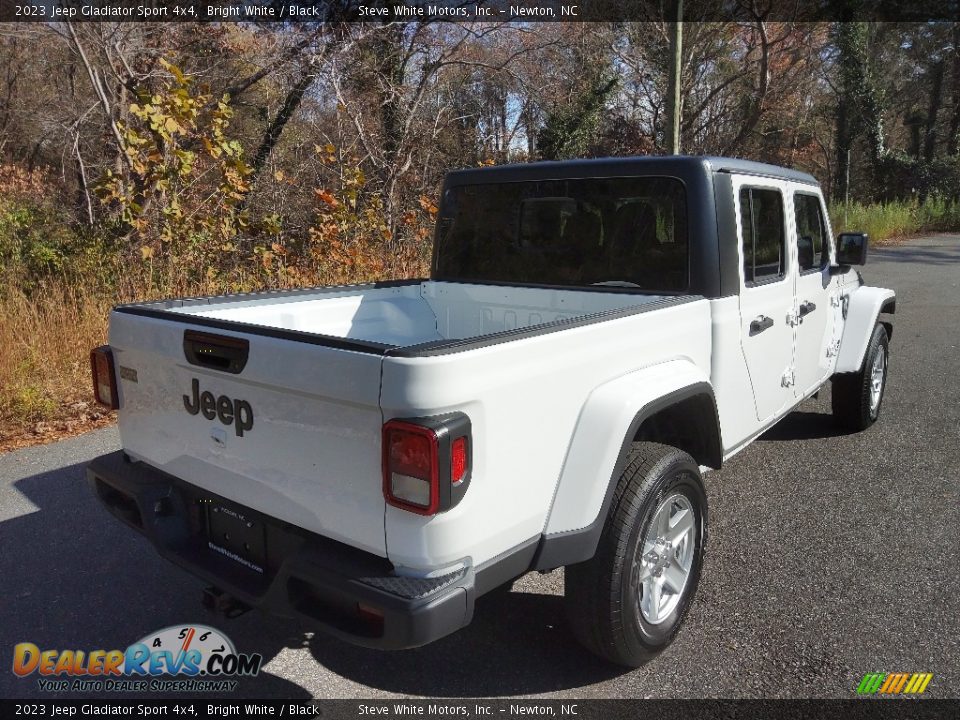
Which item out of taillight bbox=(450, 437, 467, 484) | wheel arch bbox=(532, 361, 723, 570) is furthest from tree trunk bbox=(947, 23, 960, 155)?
taillight bbox=(450, 437, 467, 484)

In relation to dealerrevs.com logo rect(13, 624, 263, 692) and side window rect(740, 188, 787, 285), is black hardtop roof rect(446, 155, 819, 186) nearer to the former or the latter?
side window rect(740, 188, 787, 285)

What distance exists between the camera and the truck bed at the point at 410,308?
11.5 feet

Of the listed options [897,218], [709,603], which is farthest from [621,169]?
[897,218]

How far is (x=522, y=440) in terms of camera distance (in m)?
2.25

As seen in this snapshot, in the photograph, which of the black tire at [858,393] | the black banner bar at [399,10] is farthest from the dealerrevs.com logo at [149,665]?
the black banner bar at [399,10]

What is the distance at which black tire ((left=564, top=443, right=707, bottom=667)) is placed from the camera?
2.55 m

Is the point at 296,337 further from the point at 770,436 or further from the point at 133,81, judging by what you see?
the point at 133,81

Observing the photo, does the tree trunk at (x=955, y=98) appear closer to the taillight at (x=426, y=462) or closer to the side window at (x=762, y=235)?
the side window at (x=762, y=235)

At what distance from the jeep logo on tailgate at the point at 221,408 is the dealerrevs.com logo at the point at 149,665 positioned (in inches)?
40.9

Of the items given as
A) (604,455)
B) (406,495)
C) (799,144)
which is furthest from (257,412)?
(799,144)

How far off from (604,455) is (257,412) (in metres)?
1.18

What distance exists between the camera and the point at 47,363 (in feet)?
21.3

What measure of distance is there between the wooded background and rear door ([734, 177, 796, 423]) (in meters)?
5.37

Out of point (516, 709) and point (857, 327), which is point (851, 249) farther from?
point (516, 709)
